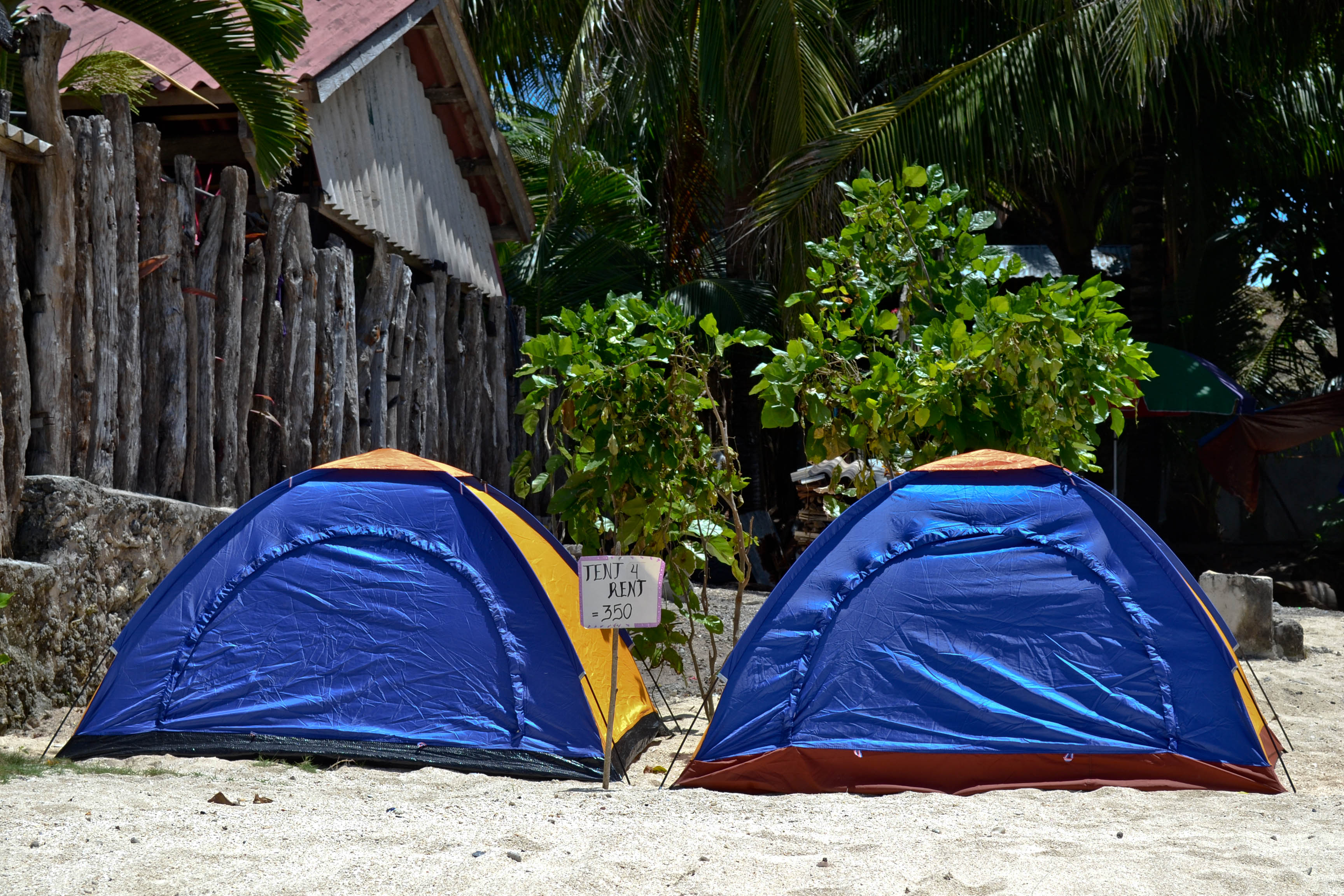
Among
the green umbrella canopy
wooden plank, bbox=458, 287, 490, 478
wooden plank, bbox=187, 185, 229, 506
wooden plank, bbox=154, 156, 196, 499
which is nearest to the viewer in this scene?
wooden plank, bbox=154, 156, 196, 499

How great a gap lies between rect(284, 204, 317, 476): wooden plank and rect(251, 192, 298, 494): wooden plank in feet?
0.17

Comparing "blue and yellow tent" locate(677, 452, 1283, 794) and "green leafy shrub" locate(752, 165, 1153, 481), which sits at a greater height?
"green leafy shrub" locate(752, 165, 1153, 481)

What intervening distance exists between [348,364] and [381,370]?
1.34 ft

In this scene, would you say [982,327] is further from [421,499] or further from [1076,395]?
[421,499]

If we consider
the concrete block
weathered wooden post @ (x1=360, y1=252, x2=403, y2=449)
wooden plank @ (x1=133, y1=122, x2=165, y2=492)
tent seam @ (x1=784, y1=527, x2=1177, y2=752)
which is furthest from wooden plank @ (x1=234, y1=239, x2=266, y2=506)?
the concrete block

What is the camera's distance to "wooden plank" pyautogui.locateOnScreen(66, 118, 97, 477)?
4906 mm

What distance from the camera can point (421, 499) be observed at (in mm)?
4719

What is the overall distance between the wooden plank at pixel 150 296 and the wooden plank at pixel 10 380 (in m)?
0.75

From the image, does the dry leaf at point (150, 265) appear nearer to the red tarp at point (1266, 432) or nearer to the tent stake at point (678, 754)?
the tent stake at point (678, 754)

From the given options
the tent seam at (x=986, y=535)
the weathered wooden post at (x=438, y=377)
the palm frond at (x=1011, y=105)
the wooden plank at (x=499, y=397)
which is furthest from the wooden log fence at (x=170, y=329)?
the palm frond at (x=1011, y=105)

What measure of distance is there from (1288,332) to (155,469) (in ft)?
54.2

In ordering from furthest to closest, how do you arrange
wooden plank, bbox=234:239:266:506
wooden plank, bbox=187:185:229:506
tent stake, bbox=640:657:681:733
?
wooden plank, bbox=234:239:266:506, wooden plank, bbox=187:185:229:506, tent stake, bbox=640:657:681:733

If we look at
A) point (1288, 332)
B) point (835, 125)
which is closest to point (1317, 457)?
point (1288, 332)

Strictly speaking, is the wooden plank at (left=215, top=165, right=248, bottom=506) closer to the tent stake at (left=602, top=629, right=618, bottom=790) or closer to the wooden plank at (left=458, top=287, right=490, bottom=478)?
the tent stake at (left=602, top=629, right=618, bottom=790)
